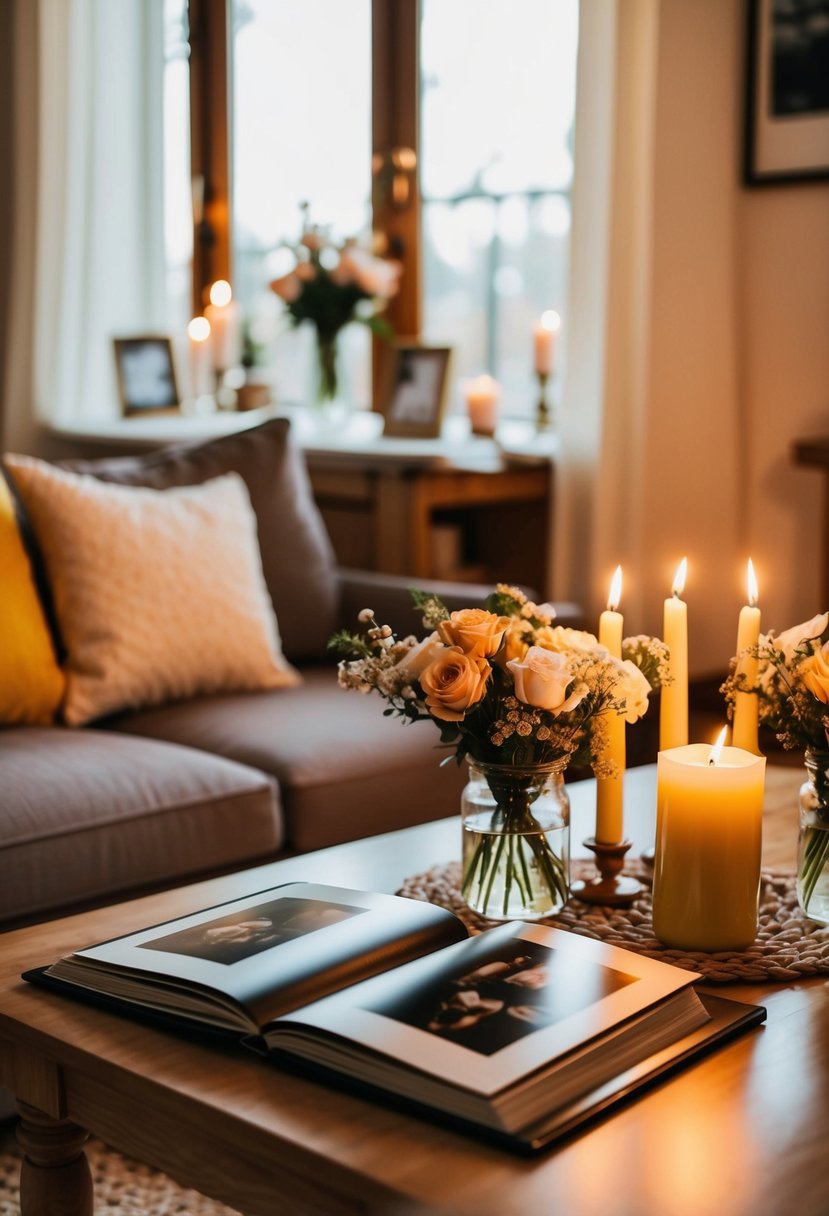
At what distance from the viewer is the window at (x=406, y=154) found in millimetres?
3695

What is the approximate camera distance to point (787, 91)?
10.5 feet

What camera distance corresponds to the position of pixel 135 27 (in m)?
4.42

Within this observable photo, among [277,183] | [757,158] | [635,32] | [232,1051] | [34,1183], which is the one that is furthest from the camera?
[277,183]

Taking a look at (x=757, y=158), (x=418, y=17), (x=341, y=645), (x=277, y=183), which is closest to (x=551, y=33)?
(x=418, y=17)

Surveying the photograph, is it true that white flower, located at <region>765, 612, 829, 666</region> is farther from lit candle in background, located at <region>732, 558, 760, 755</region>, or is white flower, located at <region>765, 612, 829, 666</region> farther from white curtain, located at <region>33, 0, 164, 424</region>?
white curtain, located at <region>33, 0, 164, 424</region>

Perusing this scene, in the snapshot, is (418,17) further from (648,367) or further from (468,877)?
(468,877)

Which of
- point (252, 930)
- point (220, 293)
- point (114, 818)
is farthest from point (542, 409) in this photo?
point (252, 930)

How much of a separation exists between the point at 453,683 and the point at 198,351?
10.8 feet

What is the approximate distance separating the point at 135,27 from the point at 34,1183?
3.93 metres

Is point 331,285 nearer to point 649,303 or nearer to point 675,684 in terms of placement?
point 649,303

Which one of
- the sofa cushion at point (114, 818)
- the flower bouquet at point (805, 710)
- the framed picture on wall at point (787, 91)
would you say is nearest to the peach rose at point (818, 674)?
the flower bouquet at point (805, 710)

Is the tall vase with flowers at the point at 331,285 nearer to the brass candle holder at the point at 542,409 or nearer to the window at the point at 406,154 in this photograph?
the window at the point at 406,154

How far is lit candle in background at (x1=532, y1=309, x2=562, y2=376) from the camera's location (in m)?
3.44

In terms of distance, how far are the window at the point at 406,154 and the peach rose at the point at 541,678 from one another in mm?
2428
